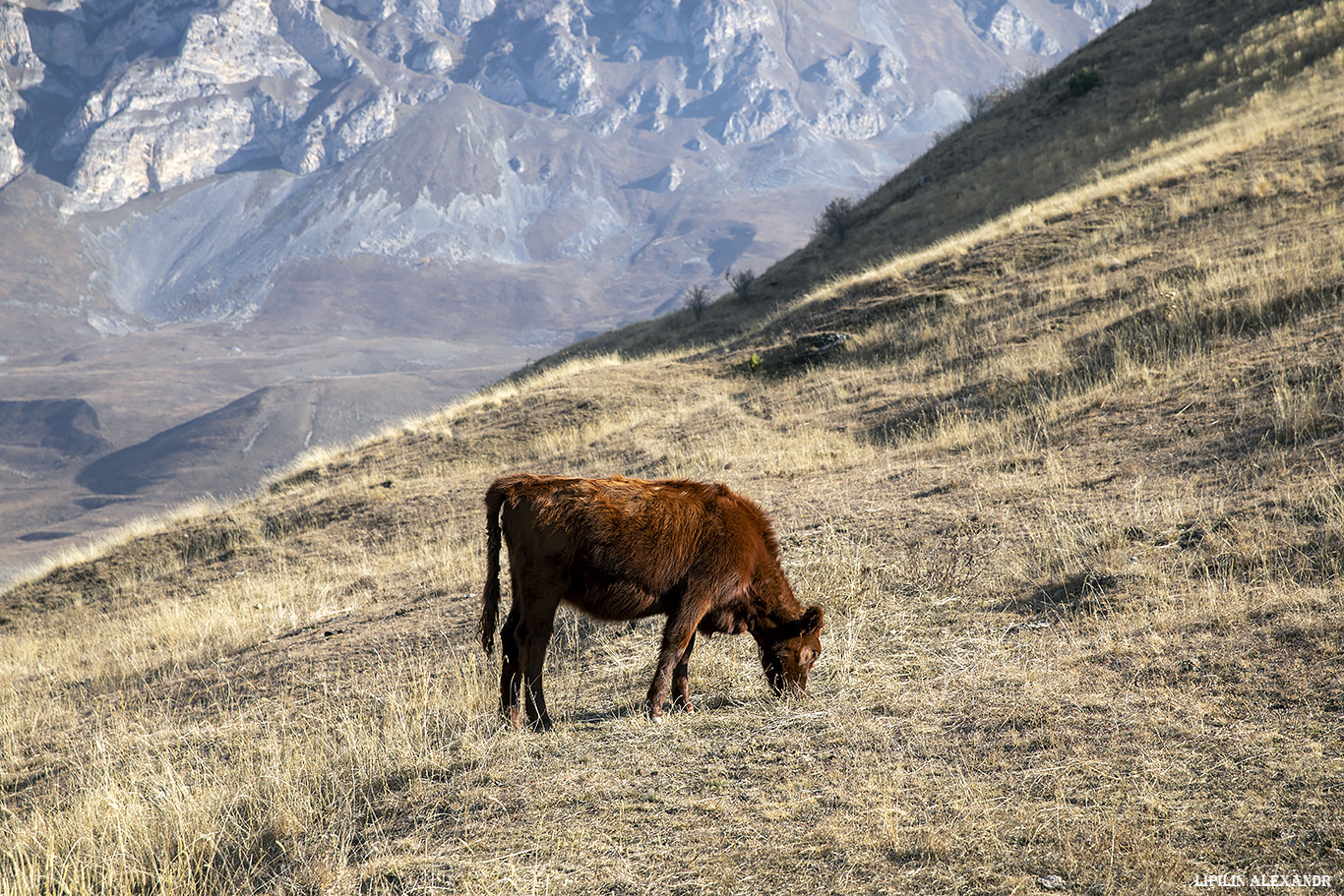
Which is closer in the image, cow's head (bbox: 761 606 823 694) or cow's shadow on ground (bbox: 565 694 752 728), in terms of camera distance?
cow's shadow on ground (bbox: 565 694 752 728)

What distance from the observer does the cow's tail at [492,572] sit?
495cm

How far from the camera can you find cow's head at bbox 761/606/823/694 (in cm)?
495

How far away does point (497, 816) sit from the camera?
Result: 3.76 m

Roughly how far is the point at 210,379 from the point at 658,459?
177m

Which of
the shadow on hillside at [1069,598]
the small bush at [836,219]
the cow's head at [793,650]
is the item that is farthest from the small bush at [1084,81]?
the cow's head at [793,650]

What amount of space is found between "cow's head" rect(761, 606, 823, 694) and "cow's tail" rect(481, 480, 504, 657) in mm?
1812

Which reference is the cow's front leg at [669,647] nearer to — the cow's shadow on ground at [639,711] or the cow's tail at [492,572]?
the cow's shadow on ground at [639,711]

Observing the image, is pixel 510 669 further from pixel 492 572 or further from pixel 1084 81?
pixel 1084 81

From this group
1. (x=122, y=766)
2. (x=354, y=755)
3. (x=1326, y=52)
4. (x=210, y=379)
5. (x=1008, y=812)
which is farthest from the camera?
(x=210, y=379)

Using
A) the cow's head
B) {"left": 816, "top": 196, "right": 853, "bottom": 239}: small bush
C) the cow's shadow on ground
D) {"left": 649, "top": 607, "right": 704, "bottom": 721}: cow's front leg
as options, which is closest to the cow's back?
{"left": 649, "top": 607, "right": 704, "bottom": 721}: cow's front leg

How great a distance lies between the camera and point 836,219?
32031 millimetres

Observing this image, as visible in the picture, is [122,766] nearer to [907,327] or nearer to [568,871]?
[568,871]

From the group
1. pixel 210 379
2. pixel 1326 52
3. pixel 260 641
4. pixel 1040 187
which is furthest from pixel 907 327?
pixel 210 379

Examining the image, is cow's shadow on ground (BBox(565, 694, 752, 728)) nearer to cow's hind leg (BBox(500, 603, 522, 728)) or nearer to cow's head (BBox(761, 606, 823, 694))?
cow's head (BBox(761, 606, 823, 694))
